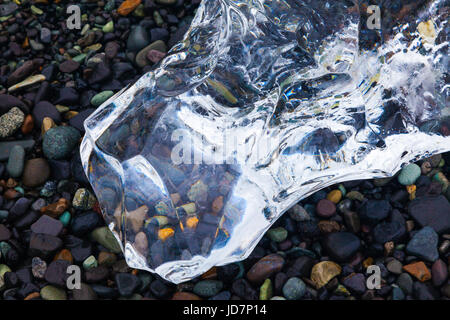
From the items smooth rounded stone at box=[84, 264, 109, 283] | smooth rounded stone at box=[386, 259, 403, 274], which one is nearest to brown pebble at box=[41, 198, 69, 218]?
smooth rounded stone at box=[84, 264, 109, 283]

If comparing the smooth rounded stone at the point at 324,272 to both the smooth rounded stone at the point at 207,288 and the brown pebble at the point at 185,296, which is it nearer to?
the smooth rounded stone at the point at 207,288

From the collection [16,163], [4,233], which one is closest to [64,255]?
[4,233]

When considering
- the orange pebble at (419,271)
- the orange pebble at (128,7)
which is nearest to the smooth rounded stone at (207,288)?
the orange pebble at (419,271)

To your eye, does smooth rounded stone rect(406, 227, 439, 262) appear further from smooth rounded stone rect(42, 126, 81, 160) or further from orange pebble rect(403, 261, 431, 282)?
smooth rounded stone rect(42, 126, 81, 160)

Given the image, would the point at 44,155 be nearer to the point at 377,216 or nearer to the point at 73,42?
the point at 73,42

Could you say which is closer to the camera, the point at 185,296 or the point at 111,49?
the point at 185,296

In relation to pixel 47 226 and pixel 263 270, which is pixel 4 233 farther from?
pixel 263 270

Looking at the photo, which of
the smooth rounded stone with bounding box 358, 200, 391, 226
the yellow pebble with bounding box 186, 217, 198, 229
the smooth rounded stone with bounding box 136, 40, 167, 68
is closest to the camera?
the yellow pebble with bounding box 186, 217, 198, 229
